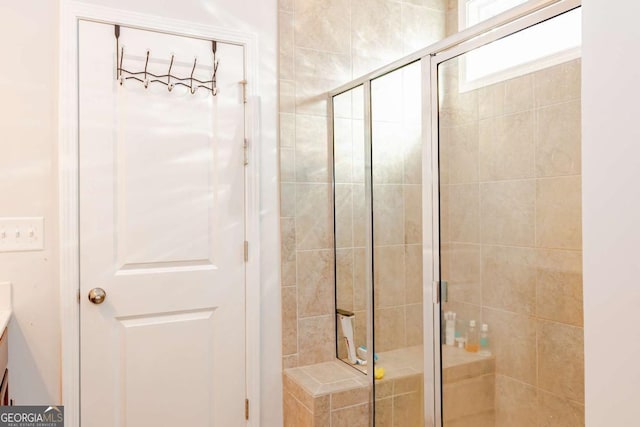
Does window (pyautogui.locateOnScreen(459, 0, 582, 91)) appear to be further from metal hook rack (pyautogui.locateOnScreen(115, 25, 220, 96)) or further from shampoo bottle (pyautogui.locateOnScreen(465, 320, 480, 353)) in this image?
metal hook rack (pyautogui.locateOnScreen(115, 25, 220, 96))

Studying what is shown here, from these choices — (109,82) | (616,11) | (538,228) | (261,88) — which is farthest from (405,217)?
(616,11)

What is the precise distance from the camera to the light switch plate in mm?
1683

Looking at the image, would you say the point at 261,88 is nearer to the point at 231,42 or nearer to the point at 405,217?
the point at 231,42

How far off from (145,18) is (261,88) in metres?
0.55

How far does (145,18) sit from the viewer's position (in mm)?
1879

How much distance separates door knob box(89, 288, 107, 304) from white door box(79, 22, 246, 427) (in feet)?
0.06

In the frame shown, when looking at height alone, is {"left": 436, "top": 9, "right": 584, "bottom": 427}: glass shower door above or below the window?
below

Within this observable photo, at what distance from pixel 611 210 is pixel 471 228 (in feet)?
3.68

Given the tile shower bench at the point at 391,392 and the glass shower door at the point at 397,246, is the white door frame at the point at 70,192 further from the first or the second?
the glass shower door at the point at 397,246

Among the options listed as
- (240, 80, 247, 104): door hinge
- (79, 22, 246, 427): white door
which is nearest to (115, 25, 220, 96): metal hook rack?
(79, 22, 246, 427): white door

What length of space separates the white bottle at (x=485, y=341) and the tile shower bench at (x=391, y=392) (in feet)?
0.07

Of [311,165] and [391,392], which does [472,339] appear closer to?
[391,392]

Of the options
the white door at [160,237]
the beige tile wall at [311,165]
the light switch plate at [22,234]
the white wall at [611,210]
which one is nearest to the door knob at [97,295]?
the white door at [160,237]

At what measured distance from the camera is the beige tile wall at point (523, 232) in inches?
50.0
